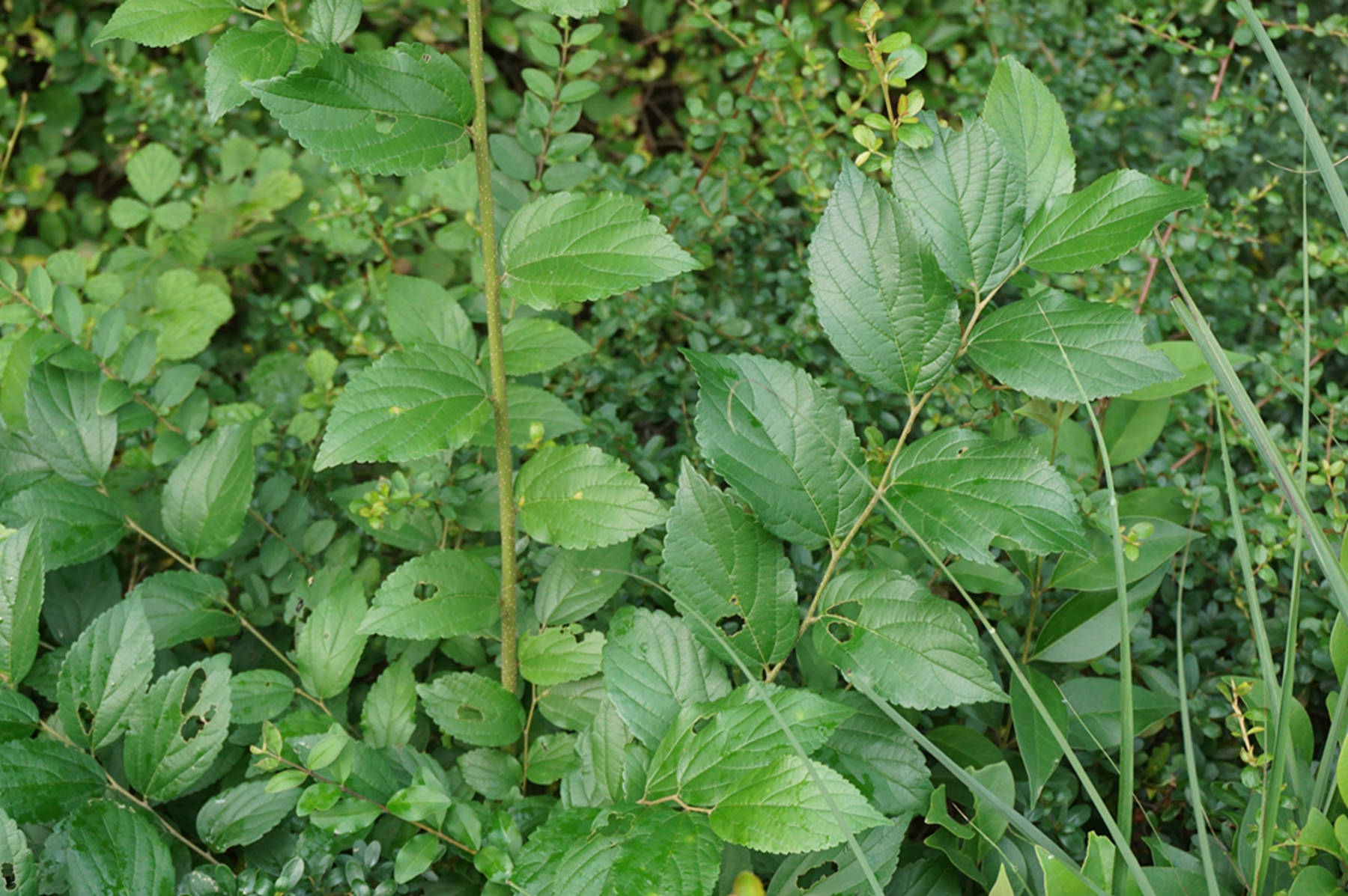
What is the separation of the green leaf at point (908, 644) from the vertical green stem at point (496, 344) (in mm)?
337

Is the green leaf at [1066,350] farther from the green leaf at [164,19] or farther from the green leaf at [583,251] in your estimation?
the green leaf at [164,19]

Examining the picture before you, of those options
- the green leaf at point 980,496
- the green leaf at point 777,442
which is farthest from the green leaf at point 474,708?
the green leaf at point 980,496

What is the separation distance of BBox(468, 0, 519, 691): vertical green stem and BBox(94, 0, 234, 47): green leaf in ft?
0.71

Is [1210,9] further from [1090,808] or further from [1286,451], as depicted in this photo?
[1090,808]

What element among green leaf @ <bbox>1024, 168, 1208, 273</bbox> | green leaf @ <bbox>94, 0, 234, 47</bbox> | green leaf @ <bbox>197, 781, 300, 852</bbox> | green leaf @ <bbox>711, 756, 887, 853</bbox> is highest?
green leaf @ <bbox>94, 0, 234, 47</bbox>

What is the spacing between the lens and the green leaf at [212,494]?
4.10 feet

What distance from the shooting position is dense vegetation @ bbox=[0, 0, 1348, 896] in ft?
2.81

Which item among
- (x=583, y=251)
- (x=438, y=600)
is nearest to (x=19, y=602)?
A: (x=438, y=600)

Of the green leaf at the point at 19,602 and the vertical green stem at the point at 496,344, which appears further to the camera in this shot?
the green leaf at the point at 19,602

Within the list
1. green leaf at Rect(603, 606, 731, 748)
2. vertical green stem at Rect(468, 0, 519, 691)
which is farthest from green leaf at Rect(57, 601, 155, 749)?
green leaf at Rect(603, 606, 731, 748)

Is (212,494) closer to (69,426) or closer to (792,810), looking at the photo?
(69,426)

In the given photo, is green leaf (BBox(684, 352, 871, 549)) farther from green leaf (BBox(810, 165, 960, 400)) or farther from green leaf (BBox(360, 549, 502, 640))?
green leaf (BBox(360, 549, 502, 640))

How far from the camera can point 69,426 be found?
1287 mm

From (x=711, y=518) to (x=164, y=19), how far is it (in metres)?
0.64
